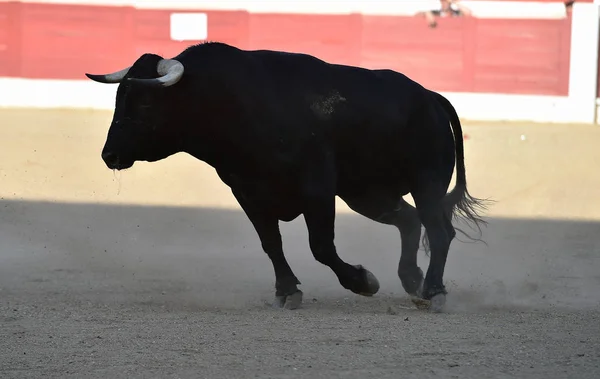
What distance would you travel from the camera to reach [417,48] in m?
14.2

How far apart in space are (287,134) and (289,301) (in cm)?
85

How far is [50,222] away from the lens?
9117 millimetres

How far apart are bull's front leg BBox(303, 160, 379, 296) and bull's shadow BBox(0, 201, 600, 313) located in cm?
22

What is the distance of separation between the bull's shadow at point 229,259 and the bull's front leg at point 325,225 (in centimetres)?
22

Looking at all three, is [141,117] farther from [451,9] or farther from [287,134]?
[451,9]

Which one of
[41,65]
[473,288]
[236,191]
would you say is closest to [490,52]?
[41,65]

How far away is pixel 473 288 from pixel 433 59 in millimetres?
7823

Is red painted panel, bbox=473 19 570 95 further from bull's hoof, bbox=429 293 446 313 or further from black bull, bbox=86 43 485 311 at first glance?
bull's hoof, bbox=429 293 446 313

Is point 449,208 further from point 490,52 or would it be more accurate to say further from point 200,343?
point 490,52

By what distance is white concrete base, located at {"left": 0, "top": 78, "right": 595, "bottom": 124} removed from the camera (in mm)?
13938

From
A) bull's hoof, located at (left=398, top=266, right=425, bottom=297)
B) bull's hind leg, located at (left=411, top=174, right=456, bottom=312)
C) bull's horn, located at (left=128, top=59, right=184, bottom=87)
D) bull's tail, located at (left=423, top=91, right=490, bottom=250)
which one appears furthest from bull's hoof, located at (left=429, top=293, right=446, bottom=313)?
bull's horn, located at (left=128, top=59, right=184, bottom=87)

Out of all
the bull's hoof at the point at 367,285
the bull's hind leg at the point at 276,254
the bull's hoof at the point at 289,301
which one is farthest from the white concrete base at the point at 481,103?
the bull's hoof at the point at 367,285

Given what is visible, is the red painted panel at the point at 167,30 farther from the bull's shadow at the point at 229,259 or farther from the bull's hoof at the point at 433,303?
the bull's hoof at the point at 433,303

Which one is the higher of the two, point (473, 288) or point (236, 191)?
point (236, 191)
